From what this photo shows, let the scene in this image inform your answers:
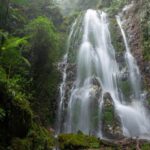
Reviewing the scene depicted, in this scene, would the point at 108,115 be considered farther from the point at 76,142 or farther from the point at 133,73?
the point at 76,142

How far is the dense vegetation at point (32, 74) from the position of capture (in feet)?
22.4

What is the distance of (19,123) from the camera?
6930 millimetres

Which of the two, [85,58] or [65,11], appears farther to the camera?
[65,11]

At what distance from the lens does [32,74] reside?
11570 mm

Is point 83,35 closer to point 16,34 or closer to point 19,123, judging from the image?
point 16,34

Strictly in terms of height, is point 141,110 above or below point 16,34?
below

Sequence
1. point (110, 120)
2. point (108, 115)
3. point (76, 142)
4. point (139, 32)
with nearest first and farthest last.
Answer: point (76, 142)
point (110, 120)
point (108, 115)
point (139, 32)

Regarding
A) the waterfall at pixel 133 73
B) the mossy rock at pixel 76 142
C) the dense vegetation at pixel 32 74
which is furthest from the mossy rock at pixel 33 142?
the waterfall at pixel 133 73

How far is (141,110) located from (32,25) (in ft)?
19.9

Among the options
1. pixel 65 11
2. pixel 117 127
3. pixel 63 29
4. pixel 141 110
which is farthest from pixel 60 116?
pixel 65 11

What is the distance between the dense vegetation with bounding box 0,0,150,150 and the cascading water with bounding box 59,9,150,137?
59cm

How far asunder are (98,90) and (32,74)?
3251 mm

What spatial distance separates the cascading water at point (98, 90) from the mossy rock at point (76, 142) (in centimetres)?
273

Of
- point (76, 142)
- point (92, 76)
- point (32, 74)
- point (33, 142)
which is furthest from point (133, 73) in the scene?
point (33, 142)
